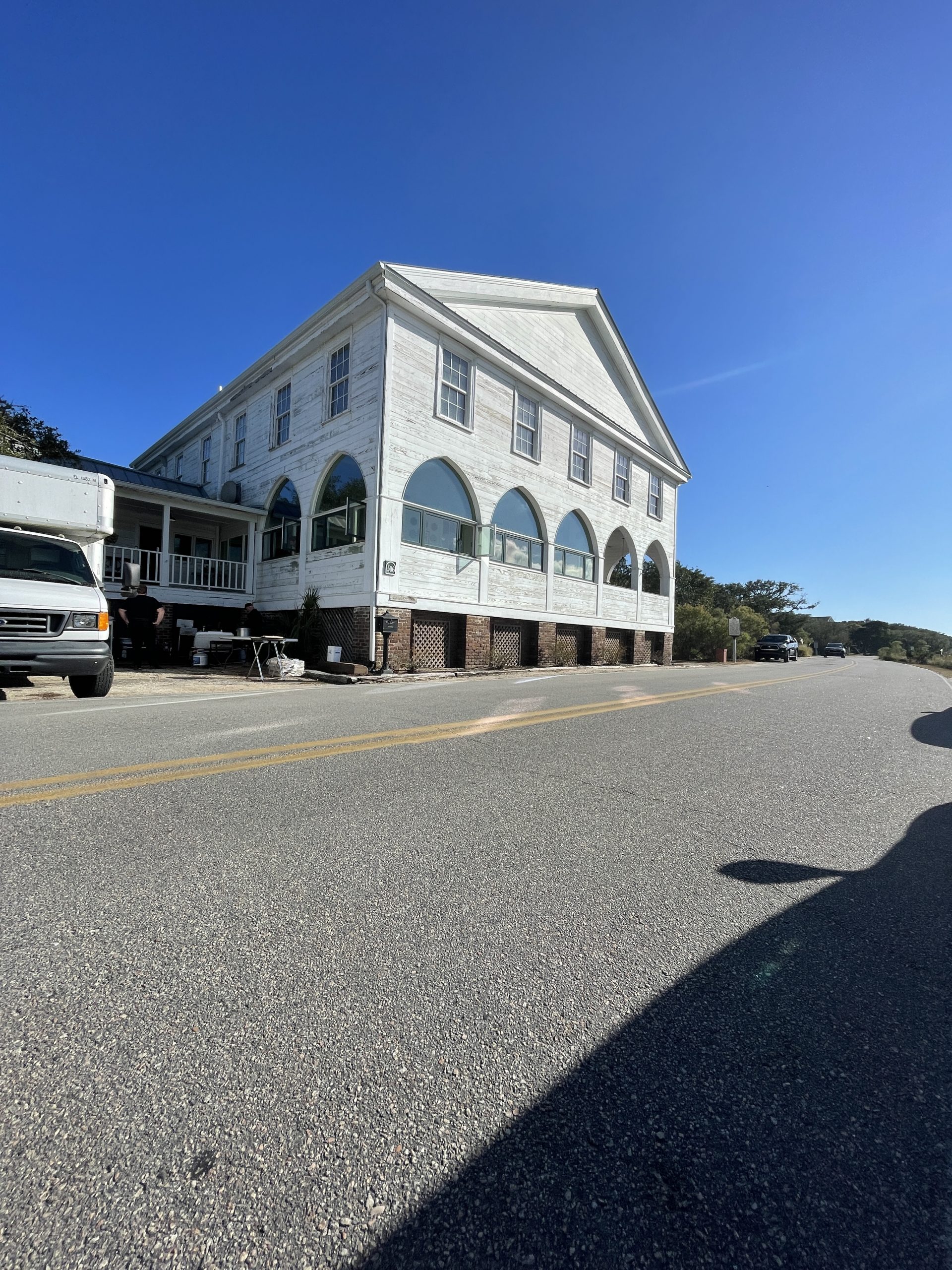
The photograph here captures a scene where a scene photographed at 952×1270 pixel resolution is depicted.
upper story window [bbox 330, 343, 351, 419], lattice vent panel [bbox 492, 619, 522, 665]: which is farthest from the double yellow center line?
upper story window [bbox 330, 343, 351, 419]

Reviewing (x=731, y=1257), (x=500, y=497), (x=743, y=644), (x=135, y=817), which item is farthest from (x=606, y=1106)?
(x=743, y=644)

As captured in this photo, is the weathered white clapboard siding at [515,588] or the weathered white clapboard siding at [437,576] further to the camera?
the weathered white clapboard siding at [515,588]

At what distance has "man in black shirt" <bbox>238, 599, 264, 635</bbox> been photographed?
15.7 metres

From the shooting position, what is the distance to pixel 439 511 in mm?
15438

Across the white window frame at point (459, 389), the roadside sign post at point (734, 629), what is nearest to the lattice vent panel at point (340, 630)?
the white window frame at point (459, 389)

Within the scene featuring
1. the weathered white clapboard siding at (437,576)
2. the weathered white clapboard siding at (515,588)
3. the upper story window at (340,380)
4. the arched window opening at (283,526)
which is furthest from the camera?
the weathered white clapboard siding at (515,588)

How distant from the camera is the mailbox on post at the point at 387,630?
13375 millimetres

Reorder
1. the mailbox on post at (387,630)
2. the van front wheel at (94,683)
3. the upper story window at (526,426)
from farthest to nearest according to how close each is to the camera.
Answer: the upper story window at (526,426) → the mailbox on post at (387,630) → the van front wheel at (94,683)

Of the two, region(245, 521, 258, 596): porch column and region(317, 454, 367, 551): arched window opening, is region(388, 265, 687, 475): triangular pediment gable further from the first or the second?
region(245, 521, 258, 596): porch column

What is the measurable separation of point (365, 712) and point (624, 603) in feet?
56.5

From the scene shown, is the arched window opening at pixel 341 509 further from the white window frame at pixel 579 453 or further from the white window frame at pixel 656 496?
the white window frame at pixel 656 496

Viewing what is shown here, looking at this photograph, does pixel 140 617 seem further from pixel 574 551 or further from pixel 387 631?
pixel 574 551

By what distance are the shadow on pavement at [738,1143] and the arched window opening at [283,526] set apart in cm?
1578

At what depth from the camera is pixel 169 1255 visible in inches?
39.9
